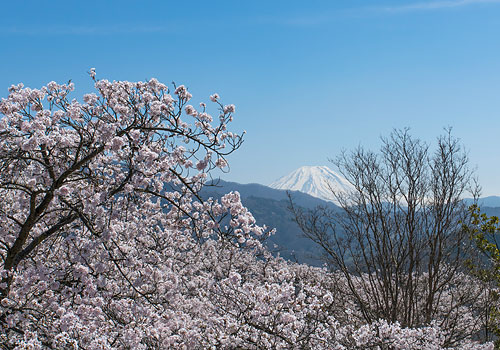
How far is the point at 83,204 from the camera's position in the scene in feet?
21.2

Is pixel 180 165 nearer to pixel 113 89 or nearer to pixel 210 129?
pixel 210 129

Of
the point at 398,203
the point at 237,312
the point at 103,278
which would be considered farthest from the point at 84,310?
the point at 398,203

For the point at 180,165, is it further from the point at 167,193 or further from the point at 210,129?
the point at 167,193

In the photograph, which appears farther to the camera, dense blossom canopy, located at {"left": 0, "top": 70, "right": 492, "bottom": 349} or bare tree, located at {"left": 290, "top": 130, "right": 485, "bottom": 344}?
bare tree, located at {"left": 290, "top": 130, "right": 485, "bottom": 344}

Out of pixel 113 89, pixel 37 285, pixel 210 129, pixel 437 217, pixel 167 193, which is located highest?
pixel 113 89

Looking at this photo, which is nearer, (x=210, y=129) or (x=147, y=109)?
(x=147, y=109)

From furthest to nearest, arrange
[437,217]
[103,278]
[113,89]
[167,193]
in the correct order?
[437,217], [167,193], [113,89], [103,278]

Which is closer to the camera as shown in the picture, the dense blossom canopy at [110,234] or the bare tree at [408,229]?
the dense blossom canopy at [110,234]

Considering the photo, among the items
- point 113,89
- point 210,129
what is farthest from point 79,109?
point 210,129

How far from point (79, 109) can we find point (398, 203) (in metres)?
11.3

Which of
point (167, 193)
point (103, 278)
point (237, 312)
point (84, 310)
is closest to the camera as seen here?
point (84, 310)

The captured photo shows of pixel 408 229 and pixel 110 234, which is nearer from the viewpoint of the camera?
pixel 110 234

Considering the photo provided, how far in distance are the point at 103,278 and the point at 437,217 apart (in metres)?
11.0

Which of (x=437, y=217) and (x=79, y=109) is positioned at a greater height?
(x=79, y=109)
